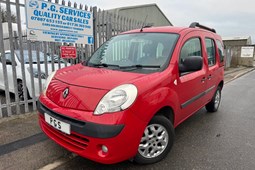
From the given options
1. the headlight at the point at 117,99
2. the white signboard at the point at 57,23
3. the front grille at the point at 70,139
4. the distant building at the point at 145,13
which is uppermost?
the distant building at the point at 145,13

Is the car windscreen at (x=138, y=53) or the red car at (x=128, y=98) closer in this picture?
the red car at (x=128, y=98)

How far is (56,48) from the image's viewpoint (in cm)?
485

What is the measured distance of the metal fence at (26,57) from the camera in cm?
401

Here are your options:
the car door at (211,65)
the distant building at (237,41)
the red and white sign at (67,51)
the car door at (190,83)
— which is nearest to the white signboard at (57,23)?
the red and white sign at (67,51)

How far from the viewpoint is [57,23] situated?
4.56 m

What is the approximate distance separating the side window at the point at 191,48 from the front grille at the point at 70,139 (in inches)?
69.8

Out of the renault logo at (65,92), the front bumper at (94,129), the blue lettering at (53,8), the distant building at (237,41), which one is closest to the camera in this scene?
the front bumper at (94,129)

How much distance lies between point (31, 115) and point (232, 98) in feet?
18.8

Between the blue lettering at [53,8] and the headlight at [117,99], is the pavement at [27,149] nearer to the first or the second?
the headlight at [117,99]

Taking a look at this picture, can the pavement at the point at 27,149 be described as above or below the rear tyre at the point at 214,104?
below

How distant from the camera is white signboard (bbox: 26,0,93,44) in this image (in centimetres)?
416

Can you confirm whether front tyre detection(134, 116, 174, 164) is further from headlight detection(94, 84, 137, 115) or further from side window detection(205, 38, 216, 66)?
side window detection(205, 38, 216, 66)

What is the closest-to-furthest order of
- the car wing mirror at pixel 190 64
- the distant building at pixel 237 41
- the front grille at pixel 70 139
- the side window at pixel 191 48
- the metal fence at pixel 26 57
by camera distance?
the front grille at pixel 70 139, the car wing mirror at pixel 190 64, the side window at pixel 191 48, the metal fence at pixel 26 57, the distant building at pixel 237 41

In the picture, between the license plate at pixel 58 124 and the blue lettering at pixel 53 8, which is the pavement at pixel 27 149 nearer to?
the license plate at pixel 58 124
